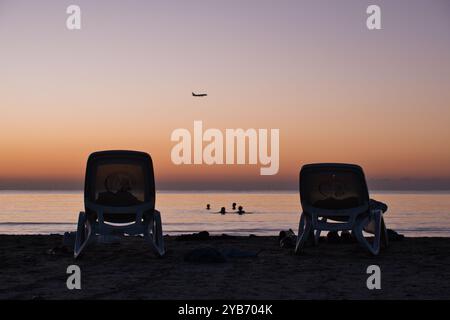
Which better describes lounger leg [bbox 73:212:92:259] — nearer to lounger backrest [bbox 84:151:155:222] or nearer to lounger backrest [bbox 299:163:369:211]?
lounger backrest [bbox 84:151:155:222]

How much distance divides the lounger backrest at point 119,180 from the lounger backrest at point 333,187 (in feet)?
7.63

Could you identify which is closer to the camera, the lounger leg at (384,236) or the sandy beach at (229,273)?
the sandy beach at (229,273)

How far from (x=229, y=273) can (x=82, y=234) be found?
2777 millimetres

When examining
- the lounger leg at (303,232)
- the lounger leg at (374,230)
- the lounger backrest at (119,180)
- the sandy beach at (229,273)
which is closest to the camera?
the sandy beach at (229,273)

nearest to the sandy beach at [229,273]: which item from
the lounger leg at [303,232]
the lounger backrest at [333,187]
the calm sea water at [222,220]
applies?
the lounger leg at [303,232]

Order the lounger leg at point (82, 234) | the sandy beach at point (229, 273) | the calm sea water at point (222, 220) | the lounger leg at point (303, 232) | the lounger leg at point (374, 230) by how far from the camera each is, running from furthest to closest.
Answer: the calm sea water at point (222, 220)
the lounger leg at point (303, 232)
the lounger leg at point (374, 230)
the lounger leg at point (82, 234)
the sandy beach at point (229, 273)

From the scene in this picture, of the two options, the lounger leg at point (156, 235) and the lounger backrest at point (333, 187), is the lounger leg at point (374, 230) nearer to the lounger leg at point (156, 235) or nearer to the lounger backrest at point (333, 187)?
the lounger backrest at point (333, 187)

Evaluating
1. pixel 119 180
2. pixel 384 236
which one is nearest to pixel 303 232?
pixel 384 236

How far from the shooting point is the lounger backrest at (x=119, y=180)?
357 inches

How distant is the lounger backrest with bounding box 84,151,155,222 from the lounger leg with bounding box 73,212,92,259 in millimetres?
153

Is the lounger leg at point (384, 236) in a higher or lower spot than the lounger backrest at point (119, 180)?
lower

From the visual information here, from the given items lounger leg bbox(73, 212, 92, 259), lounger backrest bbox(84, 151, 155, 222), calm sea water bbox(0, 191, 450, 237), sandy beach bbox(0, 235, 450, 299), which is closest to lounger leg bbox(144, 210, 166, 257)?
sandy beach bbox(0, 235, 450, 299)
